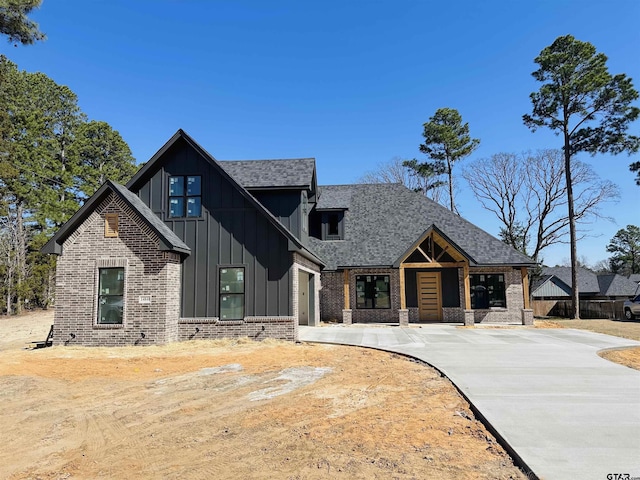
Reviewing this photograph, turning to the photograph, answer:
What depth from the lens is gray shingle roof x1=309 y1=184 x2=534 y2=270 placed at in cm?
1948

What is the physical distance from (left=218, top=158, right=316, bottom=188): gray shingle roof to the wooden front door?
8096mm

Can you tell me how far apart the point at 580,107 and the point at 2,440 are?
30.6m

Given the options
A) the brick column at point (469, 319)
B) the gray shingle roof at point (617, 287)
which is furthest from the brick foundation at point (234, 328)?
the gray shingle roof at point (617, 287)

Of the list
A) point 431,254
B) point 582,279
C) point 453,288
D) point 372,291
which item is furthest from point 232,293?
point 582,279

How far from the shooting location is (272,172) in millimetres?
17109

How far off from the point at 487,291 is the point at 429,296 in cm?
288

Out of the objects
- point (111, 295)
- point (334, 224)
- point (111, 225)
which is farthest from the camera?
point (334, 224)

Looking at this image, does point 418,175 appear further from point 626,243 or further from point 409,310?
point 626,243

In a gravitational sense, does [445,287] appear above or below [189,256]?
below

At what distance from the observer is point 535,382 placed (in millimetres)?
6934

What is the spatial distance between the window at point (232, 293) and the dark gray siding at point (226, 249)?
0.18 meters

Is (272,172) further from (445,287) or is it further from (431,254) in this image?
(445,287)

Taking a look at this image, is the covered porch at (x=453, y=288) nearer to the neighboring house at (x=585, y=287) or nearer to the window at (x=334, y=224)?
the window at (x=334, y=224)

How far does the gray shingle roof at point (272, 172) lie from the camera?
1614 cm
